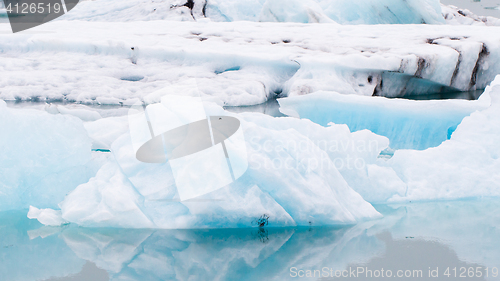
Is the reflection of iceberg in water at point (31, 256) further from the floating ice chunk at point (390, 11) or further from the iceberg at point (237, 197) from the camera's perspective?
the floating ice chunk at point (390, 11)

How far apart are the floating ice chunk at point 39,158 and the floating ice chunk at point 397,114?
1931 mm

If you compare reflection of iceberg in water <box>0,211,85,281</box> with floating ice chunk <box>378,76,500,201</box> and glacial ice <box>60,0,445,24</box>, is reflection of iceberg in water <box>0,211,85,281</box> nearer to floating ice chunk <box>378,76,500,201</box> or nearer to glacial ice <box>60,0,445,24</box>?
floating ice chunk <box>378,76,500,201</box>

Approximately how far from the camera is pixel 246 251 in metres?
1.99

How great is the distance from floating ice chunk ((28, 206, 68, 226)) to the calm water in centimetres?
4

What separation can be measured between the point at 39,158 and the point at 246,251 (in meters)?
1.39

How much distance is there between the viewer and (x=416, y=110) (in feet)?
11.5

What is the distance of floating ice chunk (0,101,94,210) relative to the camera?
2.51 metres

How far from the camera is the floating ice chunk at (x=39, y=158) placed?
2508 mm

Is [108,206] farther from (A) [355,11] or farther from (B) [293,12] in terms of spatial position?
(A) [355,11]

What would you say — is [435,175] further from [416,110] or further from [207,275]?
[207,275]

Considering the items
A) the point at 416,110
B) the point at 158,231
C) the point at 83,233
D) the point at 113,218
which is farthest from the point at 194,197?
the point at 416,110

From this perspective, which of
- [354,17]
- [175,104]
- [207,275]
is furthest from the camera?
[354,17]

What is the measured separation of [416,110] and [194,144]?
201cm

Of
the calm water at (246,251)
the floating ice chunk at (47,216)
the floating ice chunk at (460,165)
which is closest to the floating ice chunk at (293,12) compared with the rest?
the floating ice chunk at (460,165)
